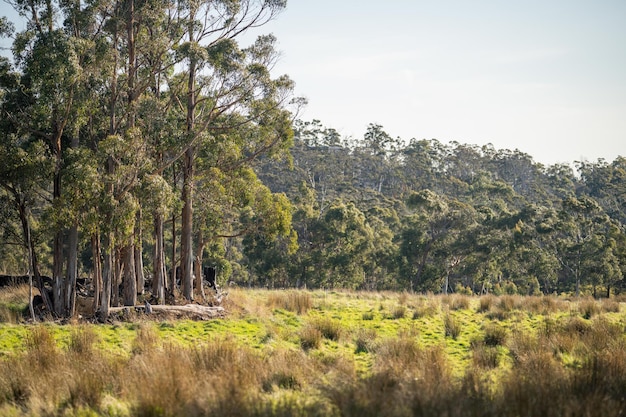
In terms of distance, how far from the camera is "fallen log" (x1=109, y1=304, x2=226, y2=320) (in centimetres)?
1595

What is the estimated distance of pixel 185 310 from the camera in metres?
16.5

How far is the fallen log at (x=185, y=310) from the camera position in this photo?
52.3 ft

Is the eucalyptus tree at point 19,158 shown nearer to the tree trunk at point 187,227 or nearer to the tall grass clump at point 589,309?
the tree trunk at point 187,227

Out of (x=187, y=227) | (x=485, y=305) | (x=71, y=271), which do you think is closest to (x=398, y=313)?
(x=485, y=305)

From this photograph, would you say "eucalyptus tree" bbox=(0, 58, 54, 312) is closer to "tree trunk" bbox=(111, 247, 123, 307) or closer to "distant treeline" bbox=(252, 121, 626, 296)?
"tree trunk" bbox=(111, 247, 123, 307)

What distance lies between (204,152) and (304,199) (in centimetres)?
2581

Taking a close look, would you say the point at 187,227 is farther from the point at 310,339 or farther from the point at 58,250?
the point at 310,339

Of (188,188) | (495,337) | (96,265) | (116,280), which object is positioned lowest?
(495,337)

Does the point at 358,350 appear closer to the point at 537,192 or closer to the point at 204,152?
the point at 204,152

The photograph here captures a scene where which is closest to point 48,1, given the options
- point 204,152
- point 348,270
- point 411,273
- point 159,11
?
point 159,11

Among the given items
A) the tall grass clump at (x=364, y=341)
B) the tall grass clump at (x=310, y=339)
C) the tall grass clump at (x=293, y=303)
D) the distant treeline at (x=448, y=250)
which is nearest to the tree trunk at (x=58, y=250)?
the tall grass clump at (x=293, y=303)

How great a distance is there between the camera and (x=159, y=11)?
56.6 feet

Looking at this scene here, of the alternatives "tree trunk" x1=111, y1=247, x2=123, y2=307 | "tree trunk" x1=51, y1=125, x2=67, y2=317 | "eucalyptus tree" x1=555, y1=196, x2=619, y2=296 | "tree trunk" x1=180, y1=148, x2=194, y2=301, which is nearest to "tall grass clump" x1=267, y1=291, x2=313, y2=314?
"tree trunk" x1=180, y1=148, x2=194, y2=301

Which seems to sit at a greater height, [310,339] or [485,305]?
[310,339]
